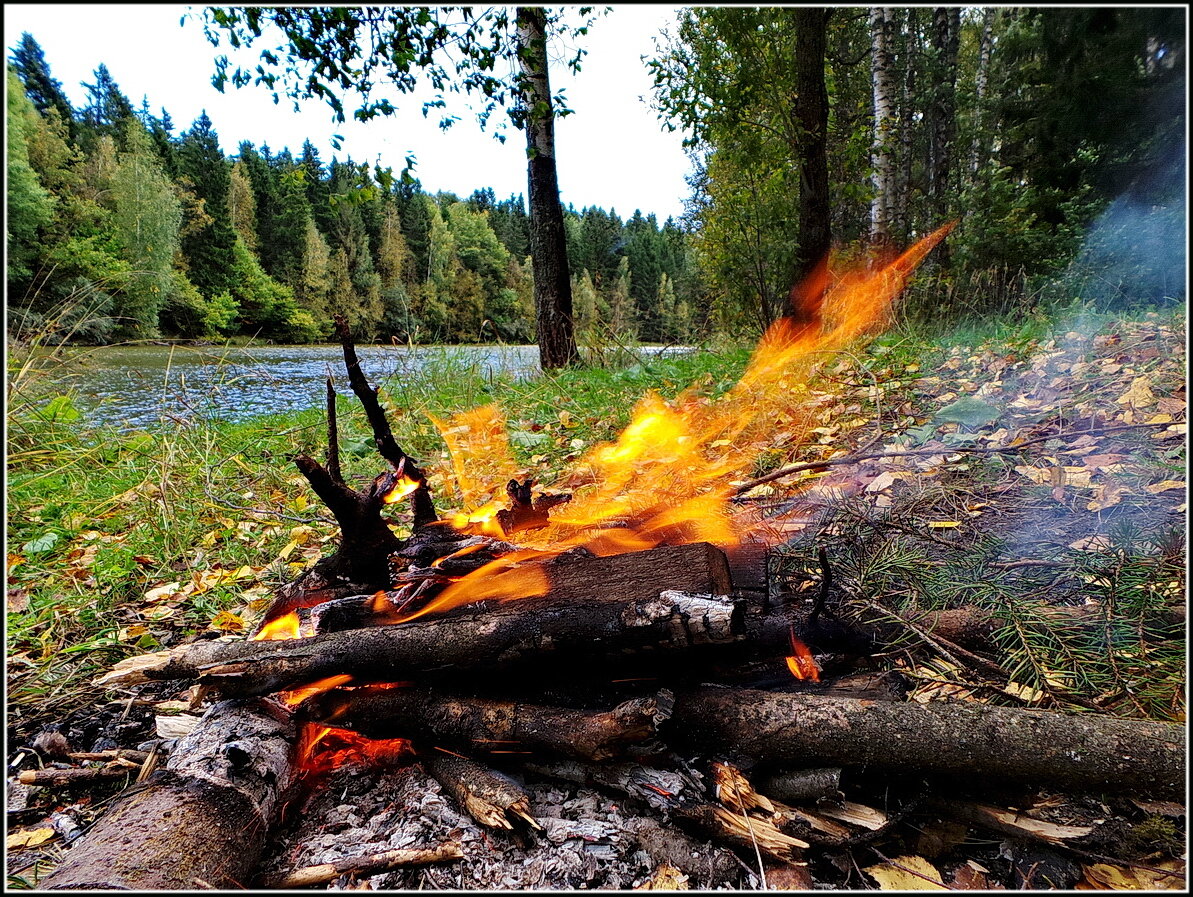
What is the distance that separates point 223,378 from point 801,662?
5.55 meters

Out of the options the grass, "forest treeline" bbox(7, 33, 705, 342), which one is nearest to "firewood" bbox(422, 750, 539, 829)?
the grass

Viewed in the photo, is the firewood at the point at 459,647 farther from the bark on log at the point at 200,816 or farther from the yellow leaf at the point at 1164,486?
the yellow leaf at the point at 1164,486

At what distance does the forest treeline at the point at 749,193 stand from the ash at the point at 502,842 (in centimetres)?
227

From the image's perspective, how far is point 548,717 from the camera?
1.21 m

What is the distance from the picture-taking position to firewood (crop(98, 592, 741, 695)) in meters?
1.24

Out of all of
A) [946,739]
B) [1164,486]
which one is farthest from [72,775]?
[1164,486]

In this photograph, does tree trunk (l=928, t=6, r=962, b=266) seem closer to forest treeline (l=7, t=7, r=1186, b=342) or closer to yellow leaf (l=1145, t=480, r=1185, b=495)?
forest treeline (l=7, t=7, r=1186, b=342)

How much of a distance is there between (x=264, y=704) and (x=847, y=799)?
140 cm

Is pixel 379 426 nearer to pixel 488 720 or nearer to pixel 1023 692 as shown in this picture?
pixel 488 720

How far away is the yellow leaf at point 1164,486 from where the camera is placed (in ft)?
6.02

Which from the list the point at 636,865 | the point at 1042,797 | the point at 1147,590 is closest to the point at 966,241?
the point at 1147,590

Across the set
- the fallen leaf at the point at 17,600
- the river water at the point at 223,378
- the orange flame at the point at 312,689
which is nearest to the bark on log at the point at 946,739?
the orange flame at the point at 312,689

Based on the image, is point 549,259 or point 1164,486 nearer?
point 1164,486

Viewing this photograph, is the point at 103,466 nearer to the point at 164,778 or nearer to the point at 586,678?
the point at 164,778
